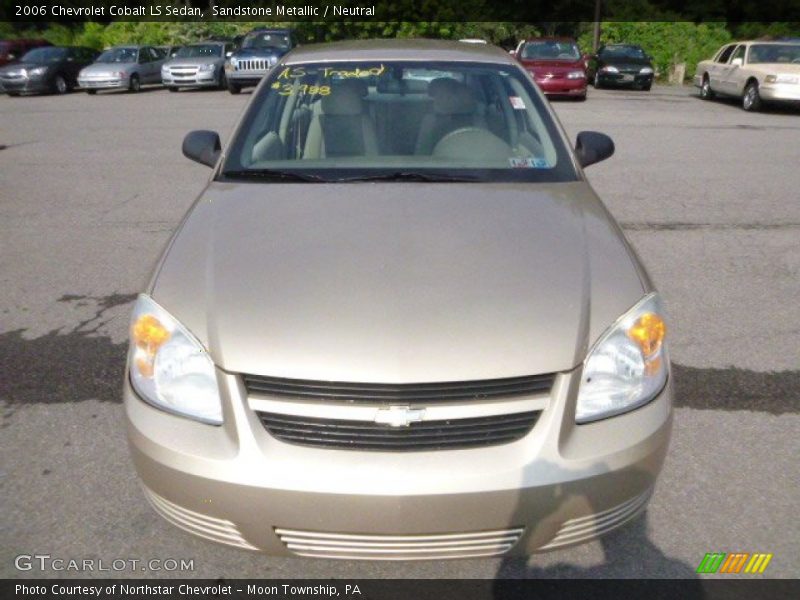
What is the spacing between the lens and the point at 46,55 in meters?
22.9

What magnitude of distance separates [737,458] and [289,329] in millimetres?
2057

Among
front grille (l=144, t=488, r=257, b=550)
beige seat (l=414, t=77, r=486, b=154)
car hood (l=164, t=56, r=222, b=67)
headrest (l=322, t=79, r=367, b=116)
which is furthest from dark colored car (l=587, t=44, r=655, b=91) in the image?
front grille (l=144, t=488, r=257, b=550)

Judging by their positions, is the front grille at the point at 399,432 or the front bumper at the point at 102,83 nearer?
the front grille at the point at 399,432

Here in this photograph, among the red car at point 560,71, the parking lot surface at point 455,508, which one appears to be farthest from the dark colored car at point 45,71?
the red car at point 560,71

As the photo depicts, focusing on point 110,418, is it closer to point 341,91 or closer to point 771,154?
point 341,91

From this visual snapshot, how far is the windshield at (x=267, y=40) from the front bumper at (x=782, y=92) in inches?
495

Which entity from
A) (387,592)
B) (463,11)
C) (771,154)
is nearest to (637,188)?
(771,154)

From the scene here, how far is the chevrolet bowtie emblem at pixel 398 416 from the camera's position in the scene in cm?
201

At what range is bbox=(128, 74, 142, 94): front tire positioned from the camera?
2219cm

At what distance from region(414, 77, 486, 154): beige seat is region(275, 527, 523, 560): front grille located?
1.95 m

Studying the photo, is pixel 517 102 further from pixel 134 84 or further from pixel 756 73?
pixel 134 84

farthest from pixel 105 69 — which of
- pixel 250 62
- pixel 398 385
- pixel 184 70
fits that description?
pixel 398 385

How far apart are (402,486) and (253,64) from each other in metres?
19.6

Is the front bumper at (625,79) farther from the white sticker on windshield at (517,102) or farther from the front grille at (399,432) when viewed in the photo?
the front grille at (399,432)
